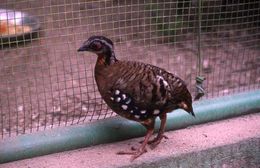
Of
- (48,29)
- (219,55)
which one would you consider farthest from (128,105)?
(219,55)

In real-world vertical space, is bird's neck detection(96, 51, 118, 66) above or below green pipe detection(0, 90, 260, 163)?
above

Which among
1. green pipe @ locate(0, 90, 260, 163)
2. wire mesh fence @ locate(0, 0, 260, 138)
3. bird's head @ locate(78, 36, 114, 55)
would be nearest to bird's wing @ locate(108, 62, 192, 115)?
bird's head @ locate(78, 36, 114, 55)

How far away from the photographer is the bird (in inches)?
127

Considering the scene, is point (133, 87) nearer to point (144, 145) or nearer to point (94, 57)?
point (144, 145)

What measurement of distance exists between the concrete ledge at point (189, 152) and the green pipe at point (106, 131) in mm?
39

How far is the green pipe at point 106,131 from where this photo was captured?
337cm

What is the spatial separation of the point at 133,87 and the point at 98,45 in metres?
A: 0.31

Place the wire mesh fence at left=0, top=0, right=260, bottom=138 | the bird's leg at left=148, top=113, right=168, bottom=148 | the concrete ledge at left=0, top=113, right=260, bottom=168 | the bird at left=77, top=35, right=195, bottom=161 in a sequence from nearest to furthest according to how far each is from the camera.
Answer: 1. the bird at left=77, top=35, right=195, bottom=161
2. the concrete ledge at left=0, top=113, right=260, bottom=168
3. the bird's leg at left=148, top=113, right=168, bottom=148
4. the wire mesh fence at left=0, top=0, right=260, bottom=138

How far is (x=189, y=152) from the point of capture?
136 inches

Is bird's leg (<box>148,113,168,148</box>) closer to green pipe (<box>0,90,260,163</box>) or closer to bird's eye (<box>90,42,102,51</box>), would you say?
green pipe (<box>0,90,260,163</box>)

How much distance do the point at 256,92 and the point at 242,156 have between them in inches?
22.4

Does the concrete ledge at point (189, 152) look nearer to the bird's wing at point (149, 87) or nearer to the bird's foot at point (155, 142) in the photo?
the bird's foot at point (155, 142)

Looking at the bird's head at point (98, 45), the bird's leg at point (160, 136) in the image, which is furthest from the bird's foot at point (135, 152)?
the bird's head at point (98, 45)

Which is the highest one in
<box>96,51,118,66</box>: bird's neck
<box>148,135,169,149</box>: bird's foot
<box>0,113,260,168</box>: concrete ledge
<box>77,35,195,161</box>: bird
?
<box>96,51,118,66</box>: bird's neck
